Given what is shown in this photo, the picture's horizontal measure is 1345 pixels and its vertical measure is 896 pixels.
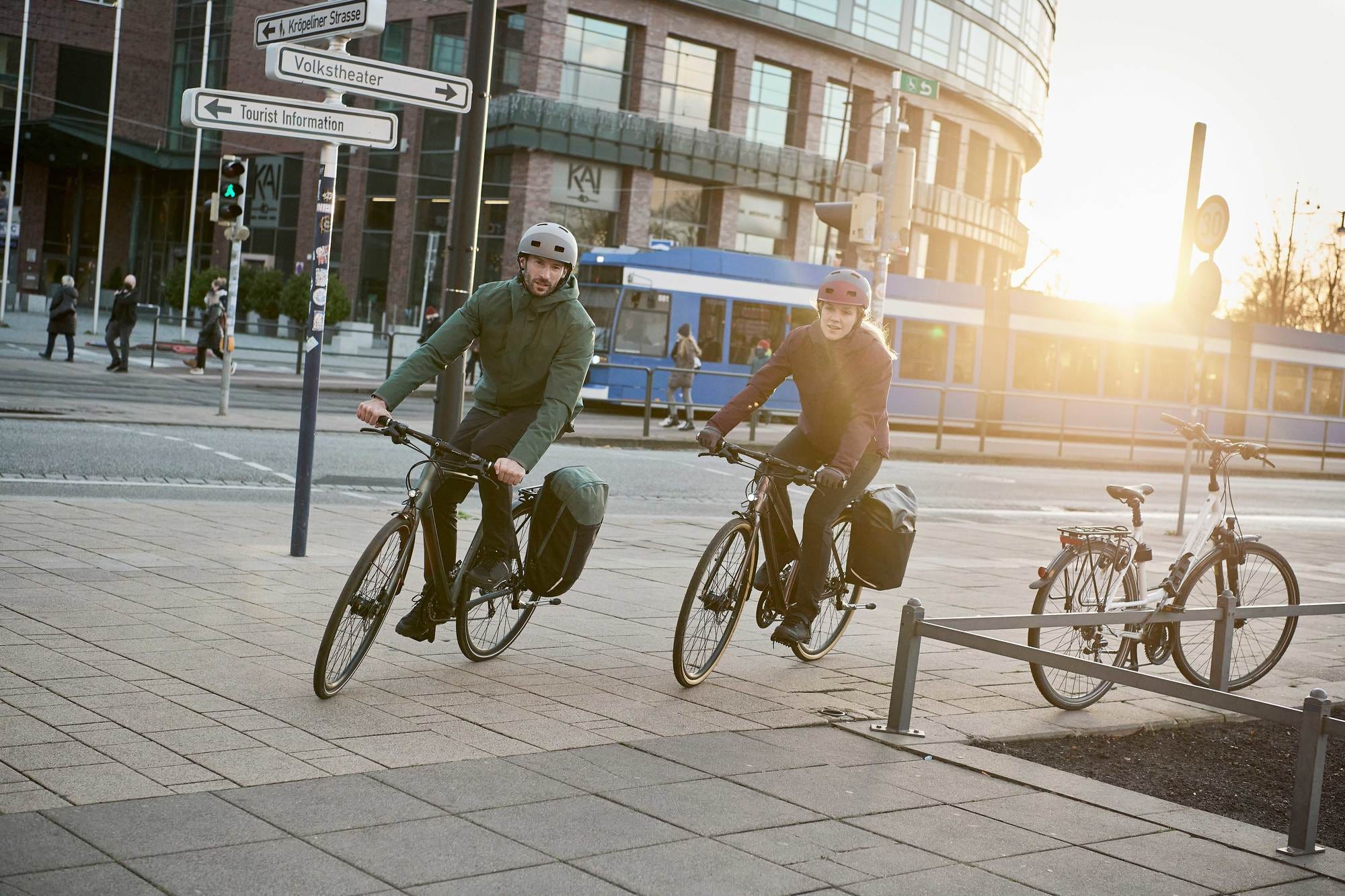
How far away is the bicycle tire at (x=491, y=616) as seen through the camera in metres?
5.77

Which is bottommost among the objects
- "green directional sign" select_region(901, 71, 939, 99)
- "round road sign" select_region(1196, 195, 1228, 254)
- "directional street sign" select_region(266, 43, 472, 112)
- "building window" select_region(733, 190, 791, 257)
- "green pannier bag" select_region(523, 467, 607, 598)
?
"green pannier bag" select_region(523, 467, 607, 598)

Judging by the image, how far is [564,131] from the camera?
41438 millimetres

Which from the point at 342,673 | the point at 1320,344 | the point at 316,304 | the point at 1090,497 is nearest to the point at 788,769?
the point at 342,673

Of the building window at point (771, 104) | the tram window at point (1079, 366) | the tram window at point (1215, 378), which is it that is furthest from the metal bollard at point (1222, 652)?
the building window at point (771, 104)

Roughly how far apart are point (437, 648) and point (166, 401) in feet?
51.0

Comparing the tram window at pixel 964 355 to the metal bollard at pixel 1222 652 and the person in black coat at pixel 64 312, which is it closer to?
the person in black coat at pixel 64 312

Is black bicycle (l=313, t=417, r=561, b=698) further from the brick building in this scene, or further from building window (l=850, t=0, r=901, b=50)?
building window (l=850, t=0, r=901, b=50)

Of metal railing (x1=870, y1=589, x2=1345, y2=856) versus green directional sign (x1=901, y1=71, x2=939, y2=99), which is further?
green directional sign (x1=901, y1=71, x2=939, y2=99)

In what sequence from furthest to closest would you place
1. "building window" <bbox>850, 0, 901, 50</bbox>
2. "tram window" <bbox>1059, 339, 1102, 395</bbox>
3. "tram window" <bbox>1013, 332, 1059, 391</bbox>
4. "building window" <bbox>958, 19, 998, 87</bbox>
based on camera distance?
"building window" <bbox>958, 19, 998, 87</bbox> < "building window" <bbox>850, 0, 901, 50</bbox> < "tram window" <bbox>1059, 339, 1102, 395</bbox> < "tram window" <bbox>1013, 332, 1059, 391</bbox>

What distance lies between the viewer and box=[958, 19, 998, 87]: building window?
50.1 meters

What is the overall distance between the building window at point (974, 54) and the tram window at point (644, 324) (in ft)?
85.4

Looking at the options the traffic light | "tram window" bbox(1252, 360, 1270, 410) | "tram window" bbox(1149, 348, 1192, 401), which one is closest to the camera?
the traffic light

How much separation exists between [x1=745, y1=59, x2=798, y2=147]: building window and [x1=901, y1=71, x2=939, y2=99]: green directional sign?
27.6 metres

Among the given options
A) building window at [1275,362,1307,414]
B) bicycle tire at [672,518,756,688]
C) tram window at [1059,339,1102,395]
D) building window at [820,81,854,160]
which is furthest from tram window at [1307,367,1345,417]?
bicycle tire at [672,518,756,688]
